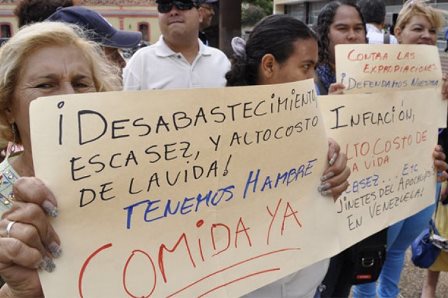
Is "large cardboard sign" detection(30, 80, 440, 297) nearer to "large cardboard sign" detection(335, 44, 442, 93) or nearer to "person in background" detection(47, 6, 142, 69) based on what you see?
"large cardboard sign" detection(335, 44, 442, 93)

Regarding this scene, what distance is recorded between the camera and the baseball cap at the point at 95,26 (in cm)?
226

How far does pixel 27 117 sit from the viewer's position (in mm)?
1151

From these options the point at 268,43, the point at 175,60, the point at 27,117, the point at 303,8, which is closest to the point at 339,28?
the point at 268,43

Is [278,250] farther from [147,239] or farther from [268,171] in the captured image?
[147,239]

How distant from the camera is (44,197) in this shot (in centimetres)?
90

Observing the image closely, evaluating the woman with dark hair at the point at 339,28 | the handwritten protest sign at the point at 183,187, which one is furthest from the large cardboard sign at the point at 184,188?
the woman with dark hair at the point at 339,28

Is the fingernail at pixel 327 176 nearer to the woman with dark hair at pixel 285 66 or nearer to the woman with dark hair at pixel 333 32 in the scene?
the woman with dark hair at pixel 285 66

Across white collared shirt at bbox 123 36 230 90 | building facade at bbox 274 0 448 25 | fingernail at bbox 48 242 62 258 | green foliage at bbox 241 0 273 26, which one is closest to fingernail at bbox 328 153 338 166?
fingernail at bbox 48 242 62 258

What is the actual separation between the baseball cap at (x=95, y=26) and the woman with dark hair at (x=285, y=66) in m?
0.75

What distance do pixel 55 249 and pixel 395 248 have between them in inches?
88.5

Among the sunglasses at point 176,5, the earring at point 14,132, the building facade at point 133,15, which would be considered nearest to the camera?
the earring at point 14,132

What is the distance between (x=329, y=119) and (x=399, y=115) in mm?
438

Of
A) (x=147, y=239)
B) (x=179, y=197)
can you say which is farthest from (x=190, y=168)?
(x=147, y=239)

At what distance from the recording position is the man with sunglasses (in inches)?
116
